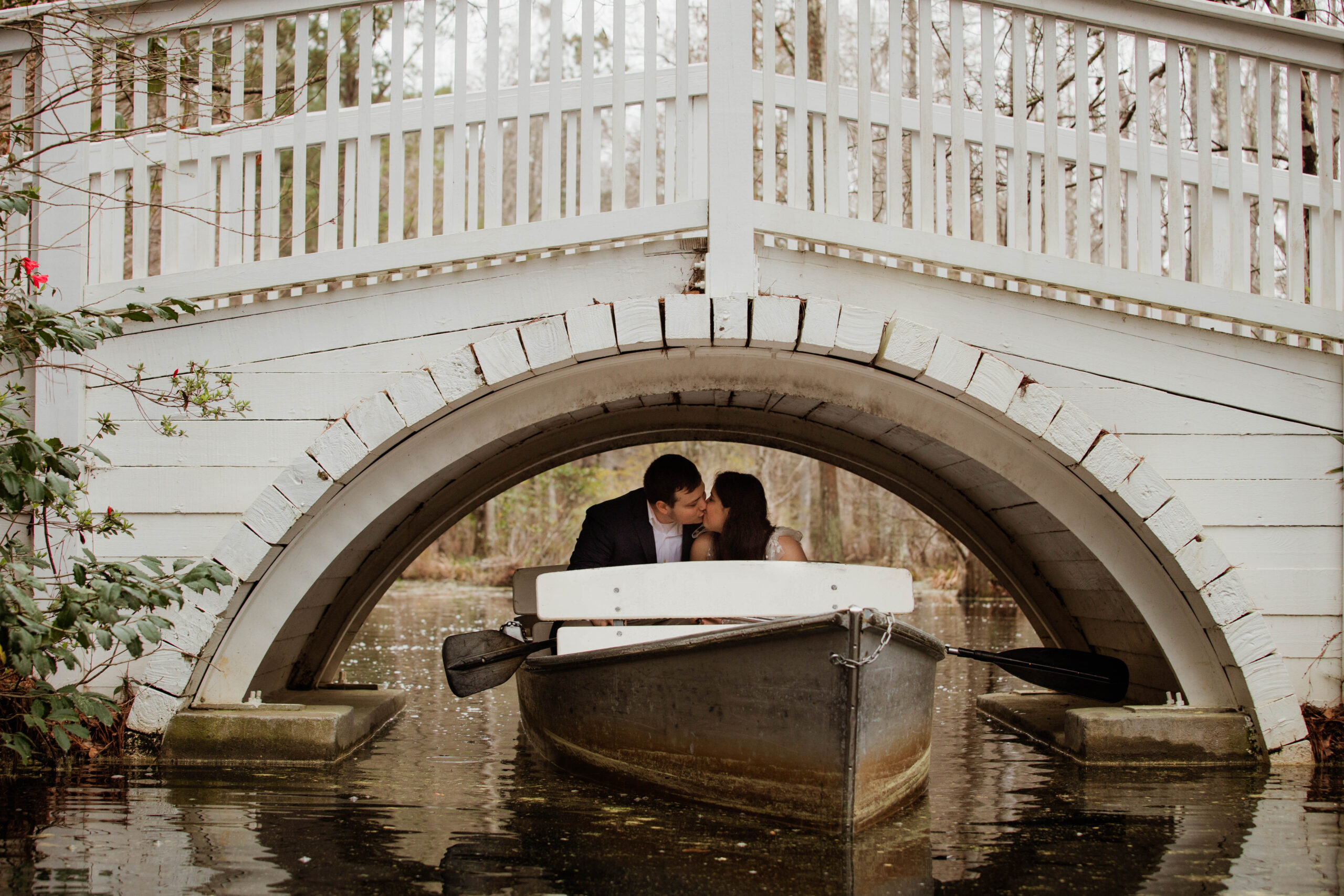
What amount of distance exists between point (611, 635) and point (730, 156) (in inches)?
82.8

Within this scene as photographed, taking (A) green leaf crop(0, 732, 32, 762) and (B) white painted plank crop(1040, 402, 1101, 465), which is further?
(B) white painted plank crop(1040, 402, 1101, 465)

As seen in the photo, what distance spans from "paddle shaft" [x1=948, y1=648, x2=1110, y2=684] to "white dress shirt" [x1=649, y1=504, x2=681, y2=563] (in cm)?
153

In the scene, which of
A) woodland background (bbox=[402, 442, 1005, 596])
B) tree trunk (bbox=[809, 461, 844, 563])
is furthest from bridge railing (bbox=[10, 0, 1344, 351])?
tree trunk (bbox=[809, 461, 844, 563])

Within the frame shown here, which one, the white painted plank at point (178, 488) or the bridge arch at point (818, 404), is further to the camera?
the white painted plank at point (178, 488)

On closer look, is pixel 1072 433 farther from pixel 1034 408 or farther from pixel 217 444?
pixel 217 444

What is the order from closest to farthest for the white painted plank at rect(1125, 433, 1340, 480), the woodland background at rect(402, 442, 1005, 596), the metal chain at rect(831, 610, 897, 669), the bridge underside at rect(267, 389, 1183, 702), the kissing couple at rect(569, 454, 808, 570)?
the metal chain at rect(831, 610, 897, 669), the white painted plank at rect(1125, 433, 1340, 480), the kissing couple at rect(569, 454, 808, 570), the bridge underside at rect(267, 389, 1183, 702), the woodland background at rect(402, 442, 1005, 596)

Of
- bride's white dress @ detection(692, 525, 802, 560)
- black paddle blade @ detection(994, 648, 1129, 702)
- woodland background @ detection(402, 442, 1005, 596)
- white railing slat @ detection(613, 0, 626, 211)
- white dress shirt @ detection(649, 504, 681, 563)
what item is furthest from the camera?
woodland background @ detection(402, 442, 1005, 596)

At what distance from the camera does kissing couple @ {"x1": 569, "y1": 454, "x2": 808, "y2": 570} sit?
6.02 meters

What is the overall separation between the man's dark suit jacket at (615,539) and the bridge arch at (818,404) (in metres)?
0.71

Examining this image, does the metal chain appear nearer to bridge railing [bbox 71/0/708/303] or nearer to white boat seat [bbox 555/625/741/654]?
white boat seat [bbox 555/625/741/654]

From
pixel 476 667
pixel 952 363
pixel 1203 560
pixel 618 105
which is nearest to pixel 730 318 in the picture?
pixel 952 363

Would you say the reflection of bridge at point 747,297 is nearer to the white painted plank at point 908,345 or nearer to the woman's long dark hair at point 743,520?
the white painted plank at point 908,345

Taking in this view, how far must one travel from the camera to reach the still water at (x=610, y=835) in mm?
3777

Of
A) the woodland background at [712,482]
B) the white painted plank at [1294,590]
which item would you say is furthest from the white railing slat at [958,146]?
the woodland background at [712,482]
